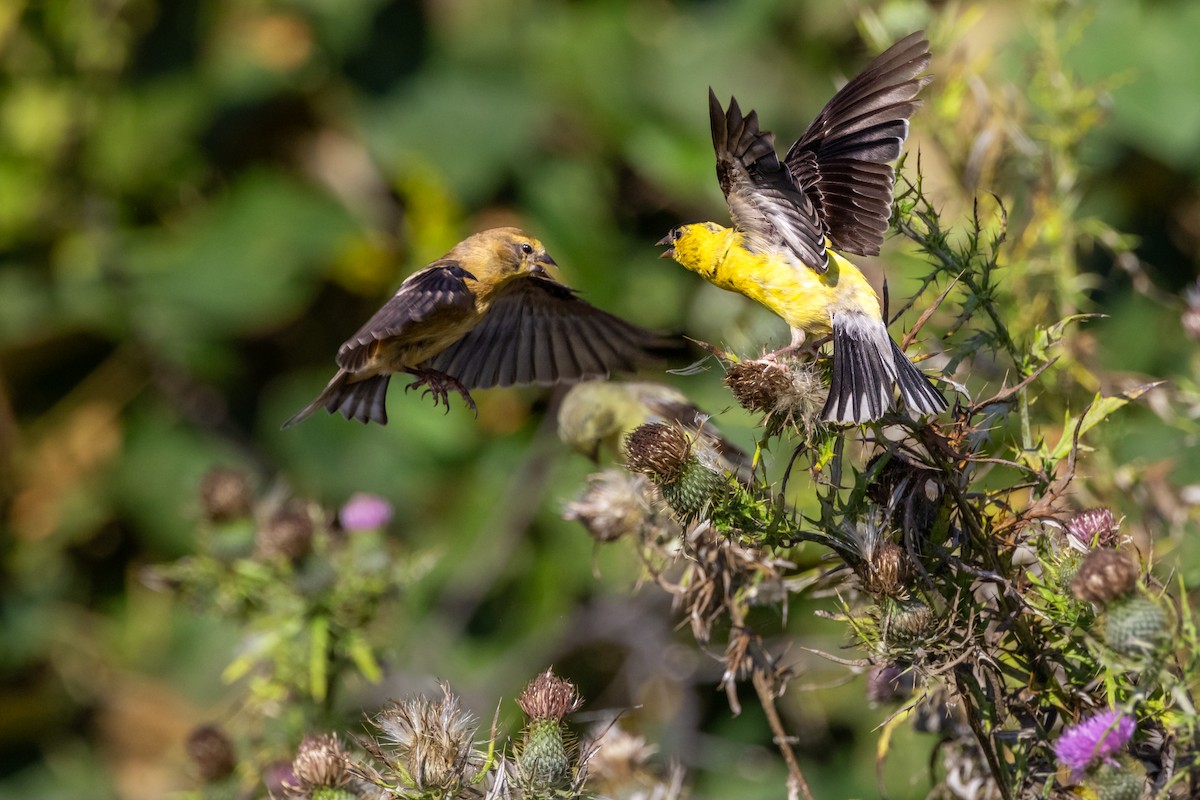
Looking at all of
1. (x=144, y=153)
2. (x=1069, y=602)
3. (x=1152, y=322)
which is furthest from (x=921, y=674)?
(x=144, y=153)

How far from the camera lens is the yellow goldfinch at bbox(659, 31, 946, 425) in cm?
196

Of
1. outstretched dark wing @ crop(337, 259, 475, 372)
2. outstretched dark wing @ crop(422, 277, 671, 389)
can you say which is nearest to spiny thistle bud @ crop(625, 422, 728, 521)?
outstretched dark wing @ crop(337, 259, 475, 372)

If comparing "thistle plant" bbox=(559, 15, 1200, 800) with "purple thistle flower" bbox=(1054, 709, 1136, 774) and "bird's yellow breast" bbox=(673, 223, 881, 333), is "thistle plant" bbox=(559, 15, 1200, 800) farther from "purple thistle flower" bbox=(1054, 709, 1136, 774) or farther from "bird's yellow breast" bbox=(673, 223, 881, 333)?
"bird's yellow breast" bbox=(673, 223, 881, 333)

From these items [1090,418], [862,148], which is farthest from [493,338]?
[1090,418]

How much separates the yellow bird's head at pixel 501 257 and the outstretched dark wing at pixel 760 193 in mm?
770

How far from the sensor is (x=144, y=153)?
545 centimetres

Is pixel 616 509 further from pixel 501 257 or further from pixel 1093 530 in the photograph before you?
pixel 501 257

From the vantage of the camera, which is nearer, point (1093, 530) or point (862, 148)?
point (1093, 530)

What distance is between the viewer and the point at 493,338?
3029 millimetres

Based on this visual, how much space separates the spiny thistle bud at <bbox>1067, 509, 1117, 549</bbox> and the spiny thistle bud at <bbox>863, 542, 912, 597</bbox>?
201 millimetres

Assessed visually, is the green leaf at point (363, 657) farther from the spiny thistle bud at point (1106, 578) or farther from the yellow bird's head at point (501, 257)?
the spiny thistle bud at point (1106, 578)

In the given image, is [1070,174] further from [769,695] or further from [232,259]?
[232,259]

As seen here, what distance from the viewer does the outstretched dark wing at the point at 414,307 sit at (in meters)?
2.26

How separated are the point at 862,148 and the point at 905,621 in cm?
80
